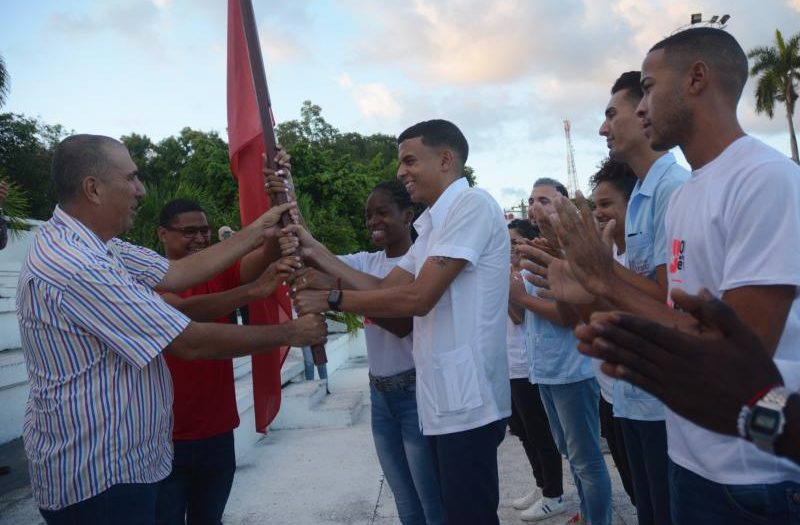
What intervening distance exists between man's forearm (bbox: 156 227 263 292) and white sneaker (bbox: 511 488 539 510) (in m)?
3.07

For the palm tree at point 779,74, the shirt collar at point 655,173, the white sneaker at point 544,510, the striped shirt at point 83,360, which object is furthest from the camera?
the palm tree at point 779,74

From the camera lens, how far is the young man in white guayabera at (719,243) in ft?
5.30

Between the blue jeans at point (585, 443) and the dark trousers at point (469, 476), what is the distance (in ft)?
4.79

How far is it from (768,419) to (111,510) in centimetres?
207

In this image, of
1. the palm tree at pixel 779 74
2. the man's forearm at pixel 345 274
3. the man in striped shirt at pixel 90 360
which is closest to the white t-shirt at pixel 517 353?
the man's forearm at pixel 345 274

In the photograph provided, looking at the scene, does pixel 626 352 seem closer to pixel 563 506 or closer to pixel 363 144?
pixel 563 506

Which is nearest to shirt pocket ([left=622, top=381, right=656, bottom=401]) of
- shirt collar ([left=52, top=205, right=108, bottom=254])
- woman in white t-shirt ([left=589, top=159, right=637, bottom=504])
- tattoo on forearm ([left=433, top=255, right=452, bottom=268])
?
woman in white t-shirt ([left=589, top=159, right=637, bottom=504])

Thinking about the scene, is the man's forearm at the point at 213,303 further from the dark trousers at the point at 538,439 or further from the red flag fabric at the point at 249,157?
the dark trousers at the point at 538,439

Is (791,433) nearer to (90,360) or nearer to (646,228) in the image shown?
(646,228)

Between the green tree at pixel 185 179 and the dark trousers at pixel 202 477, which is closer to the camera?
the dark trousers at pixel 202 477

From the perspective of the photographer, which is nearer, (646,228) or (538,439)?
(646,228)

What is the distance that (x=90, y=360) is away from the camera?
2256 mm

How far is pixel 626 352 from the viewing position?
112cm

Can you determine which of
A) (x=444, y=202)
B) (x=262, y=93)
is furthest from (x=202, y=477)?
(x=262, y=93)
